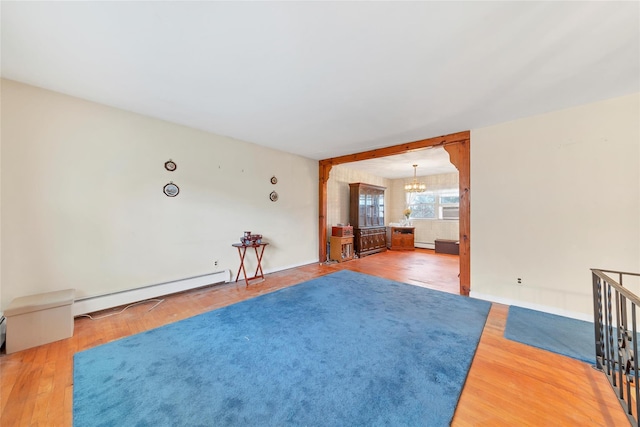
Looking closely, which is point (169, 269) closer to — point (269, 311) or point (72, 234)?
point (72, 234)

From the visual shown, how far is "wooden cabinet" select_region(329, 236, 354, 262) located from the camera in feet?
19.0

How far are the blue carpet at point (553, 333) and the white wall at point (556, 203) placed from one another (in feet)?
0.86

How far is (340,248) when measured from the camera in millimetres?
5801

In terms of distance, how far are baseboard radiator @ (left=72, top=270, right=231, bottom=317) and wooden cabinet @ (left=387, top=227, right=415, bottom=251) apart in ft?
18.7

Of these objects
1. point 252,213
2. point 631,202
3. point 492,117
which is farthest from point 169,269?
point 631,202

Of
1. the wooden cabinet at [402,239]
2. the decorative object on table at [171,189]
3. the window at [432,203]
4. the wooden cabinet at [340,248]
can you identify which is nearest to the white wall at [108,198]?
the decorative object on table at [171,189]

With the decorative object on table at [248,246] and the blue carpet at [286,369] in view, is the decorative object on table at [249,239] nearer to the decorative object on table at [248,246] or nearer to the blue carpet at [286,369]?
the decorative object on table at [248,246]

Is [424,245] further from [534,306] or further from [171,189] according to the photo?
[171,189]

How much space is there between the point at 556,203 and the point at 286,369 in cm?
380

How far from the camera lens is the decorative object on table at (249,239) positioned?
4.04 m

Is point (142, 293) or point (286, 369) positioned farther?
point (142, 293)

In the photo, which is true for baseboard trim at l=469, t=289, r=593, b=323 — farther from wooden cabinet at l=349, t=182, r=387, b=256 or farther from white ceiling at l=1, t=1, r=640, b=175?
wooden cabinet at l=349, t=182, r=387, b=256

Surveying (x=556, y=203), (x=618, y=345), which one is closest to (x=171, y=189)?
(x=618, y=345)

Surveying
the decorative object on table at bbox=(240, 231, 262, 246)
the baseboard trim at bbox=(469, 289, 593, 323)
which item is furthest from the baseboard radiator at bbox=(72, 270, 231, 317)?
the baseboard trim at bbox=(469, 289, 593, 323)
